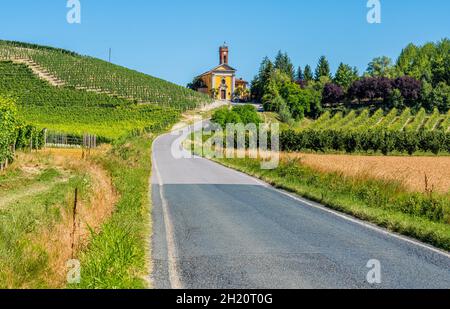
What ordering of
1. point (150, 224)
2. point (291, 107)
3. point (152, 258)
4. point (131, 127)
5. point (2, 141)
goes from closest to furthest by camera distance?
point (152, 258) → point (150, 224) → point (2, 141) → point (131, 127) → point (291, 107)

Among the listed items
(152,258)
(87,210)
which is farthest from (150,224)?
(152,258)

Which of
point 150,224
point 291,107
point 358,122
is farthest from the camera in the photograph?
point 291,107

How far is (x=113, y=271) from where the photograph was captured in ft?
26.6

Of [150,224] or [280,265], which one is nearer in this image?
[280,265]

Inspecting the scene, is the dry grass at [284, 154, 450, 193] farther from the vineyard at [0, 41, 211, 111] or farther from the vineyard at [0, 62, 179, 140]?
the vineyard at [0, 41, 211, 111]

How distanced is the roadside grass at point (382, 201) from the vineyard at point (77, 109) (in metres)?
50.1

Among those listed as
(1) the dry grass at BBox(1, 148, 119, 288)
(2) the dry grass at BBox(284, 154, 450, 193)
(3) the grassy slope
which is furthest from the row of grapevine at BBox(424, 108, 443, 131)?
(3) the grassy slope

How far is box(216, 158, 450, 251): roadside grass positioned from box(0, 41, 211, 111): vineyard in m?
91.6

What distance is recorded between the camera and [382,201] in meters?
16.0

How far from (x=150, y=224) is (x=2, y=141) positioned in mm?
18627

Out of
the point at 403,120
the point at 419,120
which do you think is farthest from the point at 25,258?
the point at 419,120

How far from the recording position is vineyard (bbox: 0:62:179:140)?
8231cm

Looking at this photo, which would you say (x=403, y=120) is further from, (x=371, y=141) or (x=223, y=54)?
(x=223, y=54)
